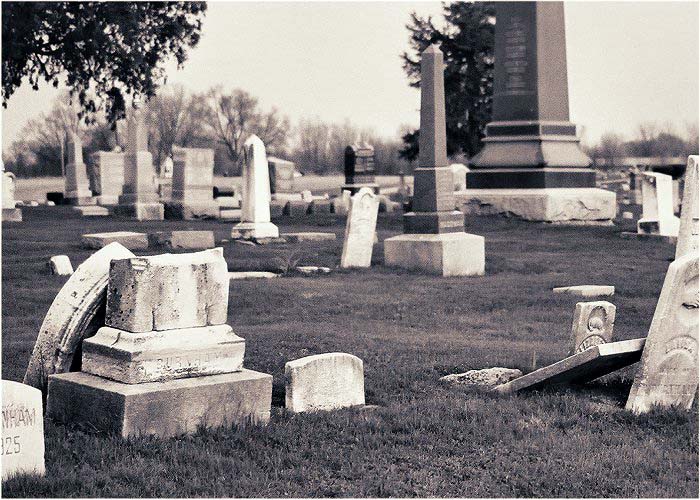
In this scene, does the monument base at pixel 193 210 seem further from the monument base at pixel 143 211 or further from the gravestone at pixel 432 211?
the gravestone at pixel 432 211

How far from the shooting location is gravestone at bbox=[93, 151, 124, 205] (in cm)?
3306

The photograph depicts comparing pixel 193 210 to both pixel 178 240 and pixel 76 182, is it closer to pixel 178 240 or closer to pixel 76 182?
pixel 178 240

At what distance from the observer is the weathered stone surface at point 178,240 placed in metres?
18.0

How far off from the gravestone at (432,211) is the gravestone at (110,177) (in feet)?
60.8

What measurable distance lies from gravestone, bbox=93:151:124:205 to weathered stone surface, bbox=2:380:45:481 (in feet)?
93.1

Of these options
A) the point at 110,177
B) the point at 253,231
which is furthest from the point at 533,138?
the point at 110,177

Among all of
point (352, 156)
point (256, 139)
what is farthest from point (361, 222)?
point (352, 156)

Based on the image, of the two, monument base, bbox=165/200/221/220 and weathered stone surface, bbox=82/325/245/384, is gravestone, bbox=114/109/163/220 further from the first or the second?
weathered stone surface, bbox=82/325/245/384

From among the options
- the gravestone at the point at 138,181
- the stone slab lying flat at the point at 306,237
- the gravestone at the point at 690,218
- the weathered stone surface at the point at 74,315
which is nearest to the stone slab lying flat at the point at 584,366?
the gravestone at the point at 690,218

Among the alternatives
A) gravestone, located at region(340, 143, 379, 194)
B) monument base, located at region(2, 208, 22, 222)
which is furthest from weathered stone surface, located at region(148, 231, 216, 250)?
gravestone, located at region(340, 143, 379, 194)

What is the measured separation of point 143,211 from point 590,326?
19.5 meters

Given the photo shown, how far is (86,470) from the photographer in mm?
5273

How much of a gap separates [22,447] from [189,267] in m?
1.47

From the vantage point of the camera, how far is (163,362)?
237 inches
